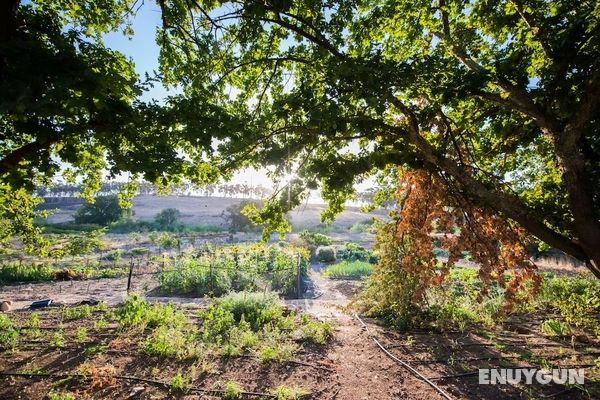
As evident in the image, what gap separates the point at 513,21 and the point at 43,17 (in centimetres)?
774

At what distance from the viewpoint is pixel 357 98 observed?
16.3 ft

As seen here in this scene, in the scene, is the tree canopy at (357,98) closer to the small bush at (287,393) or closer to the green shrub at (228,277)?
the small bush at (287,393)

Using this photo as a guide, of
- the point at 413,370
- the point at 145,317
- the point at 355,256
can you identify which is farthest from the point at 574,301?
the point at 355,256

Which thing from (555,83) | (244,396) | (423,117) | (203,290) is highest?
(555,83)

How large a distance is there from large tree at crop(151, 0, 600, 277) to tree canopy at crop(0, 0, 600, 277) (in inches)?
1.3

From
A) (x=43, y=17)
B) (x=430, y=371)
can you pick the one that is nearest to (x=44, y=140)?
(x=43, y=17)

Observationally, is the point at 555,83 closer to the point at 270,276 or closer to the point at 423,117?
the point at 423,117

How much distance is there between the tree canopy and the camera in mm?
4445

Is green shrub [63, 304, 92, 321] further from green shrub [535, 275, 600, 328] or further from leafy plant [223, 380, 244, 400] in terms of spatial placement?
green shrub [535, 275, 600, 328]

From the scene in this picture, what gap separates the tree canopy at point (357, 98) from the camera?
4445 millimetres

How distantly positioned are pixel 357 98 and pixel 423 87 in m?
1.01

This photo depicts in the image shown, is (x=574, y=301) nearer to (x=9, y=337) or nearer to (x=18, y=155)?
(x=18, y=155)

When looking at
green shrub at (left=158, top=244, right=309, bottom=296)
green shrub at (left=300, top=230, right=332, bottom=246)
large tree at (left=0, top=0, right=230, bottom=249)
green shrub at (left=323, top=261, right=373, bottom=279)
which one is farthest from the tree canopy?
green shrub at (left=300, top=230, right=332, bottom=246)

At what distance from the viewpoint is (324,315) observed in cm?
972
